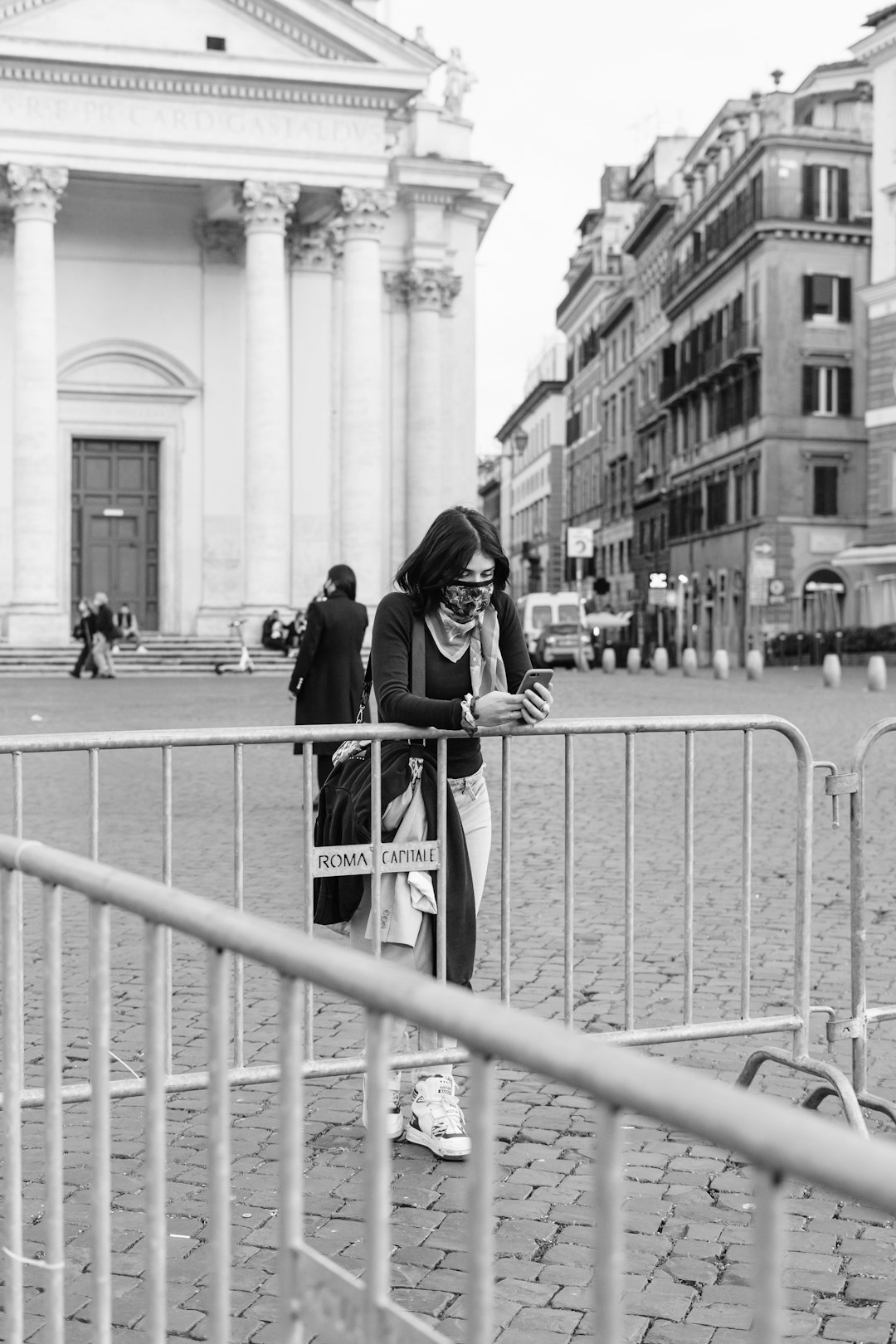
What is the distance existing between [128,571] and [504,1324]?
126ft

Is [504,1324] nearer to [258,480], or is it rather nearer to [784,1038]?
[784,1038]

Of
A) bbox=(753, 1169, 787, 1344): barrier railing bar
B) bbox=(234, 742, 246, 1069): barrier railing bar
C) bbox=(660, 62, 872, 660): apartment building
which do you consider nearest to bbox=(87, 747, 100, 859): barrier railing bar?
bbox=(234, 742, 246, 1069): barrier railing bar

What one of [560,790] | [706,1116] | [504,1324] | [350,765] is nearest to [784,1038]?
[350,765]

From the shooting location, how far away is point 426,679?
5.32 metres

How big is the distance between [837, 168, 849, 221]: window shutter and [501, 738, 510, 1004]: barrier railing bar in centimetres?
5756

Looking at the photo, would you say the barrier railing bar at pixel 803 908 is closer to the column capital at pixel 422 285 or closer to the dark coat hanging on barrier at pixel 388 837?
the dark coat hanging on barrier at pixel 388 837

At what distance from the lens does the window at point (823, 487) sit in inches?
2350

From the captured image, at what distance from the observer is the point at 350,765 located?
5336 millimetres

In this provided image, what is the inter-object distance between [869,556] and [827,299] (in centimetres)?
981

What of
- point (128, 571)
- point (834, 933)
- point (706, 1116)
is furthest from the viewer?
point (128, 571)

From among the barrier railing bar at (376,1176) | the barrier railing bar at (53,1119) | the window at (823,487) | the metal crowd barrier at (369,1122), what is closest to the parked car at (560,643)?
the window at (823,487)

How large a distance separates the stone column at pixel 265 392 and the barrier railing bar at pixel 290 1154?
36290mm

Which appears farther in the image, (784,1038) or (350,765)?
(784,1038)

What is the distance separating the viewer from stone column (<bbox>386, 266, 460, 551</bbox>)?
4200cm
